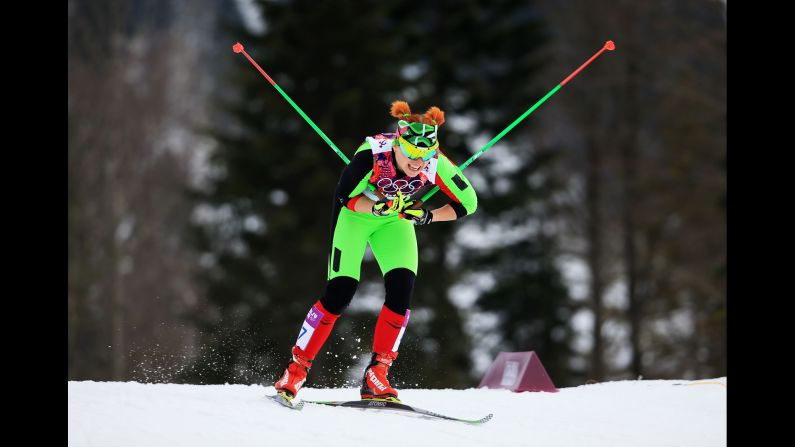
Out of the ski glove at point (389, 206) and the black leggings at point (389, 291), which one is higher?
the ski glove at point (389, 206)

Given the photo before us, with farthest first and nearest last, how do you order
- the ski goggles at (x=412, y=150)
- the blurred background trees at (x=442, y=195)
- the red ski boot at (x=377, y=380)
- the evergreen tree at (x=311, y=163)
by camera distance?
1. the blurred background trees at (x=442, y=195)
2. the evergreen tree at (x=311, y=163)
3. the red ski boot at (x=377, y=380)
4. the ski goggles at (x=412, y=150)

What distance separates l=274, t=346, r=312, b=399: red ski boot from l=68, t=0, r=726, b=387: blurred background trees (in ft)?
25.9

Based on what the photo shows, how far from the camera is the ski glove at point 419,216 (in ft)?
18.7

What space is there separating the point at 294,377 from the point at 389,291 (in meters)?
0.76

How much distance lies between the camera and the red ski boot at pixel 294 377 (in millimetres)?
5633

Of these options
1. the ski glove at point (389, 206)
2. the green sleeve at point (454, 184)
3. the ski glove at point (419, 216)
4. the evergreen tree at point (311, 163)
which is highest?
the evergreen tree at point (311, 163)

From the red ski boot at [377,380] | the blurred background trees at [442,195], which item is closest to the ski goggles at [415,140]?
the red ski boot at [377,380]

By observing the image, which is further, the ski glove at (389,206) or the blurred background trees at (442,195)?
the blurred background trees at (442,195)

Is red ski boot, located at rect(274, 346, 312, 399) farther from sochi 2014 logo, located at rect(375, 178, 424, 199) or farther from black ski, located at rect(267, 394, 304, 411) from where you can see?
sochi 2014 logo, located at rect(375, 178, 424, 199)

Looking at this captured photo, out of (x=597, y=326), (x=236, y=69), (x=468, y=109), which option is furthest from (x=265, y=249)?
(x=597, y=326)

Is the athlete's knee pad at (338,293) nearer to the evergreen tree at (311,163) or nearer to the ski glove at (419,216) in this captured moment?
the ski glove at (419,216)

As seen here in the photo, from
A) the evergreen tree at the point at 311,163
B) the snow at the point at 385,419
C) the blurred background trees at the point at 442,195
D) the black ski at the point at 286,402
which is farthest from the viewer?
the blurred background trees at the point at 442,195

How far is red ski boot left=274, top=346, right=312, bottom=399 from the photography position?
5.63m

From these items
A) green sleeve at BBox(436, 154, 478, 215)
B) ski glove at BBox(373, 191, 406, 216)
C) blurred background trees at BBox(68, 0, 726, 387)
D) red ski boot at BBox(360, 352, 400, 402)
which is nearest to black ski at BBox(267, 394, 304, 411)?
red ski boot at BBox(360, 352, 400, 402)
